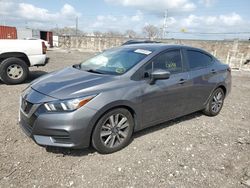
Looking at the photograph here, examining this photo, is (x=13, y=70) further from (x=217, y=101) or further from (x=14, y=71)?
(x=217, y=101)

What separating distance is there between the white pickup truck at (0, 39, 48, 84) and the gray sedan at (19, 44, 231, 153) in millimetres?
3642

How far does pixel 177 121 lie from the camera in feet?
14.9

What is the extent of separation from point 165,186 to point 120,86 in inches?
56.7

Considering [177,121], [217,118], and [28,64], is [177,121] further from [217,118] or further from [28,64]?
[28,64]

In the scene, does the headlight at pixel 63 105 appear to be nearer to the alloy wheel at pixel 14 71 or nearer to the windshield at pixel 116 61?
the windshield at pixel 116 61

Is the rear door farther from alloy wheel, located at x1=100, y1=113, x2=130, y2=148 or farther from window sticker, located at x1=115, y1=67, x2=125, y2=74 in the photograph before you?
alloy wheel, located at x1=100, y1=113, x2=130, y2=148

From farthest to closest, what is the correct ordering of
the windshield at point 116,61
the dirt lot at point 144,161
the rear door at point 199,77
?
the rear door at point 199,77 → the windshield at point 116,61 → the dirt lot at point 144,161

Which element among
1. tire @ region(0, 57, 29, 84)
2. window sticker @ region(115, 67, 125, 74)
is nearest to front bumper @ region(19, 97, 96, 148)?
window sticker @ region(115, 67, 125, 74)

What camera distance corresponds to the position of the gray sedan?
2.80m

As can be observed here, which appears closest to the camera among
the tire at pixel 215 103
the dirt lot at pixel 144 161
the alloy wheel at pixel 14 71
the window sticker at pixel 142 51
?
the dirt lot at pixel 144 161

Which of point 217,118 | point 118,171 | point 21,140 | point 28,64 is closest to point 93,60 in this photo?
point 21,140

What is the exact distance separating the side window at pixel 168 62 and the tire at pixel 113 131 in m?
0.87

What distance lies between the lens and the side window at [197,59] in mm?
4217

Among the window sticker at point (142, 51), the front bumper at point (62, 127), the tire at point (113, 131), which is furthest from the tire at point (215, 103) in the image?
the front bumper at point (62, 127)
